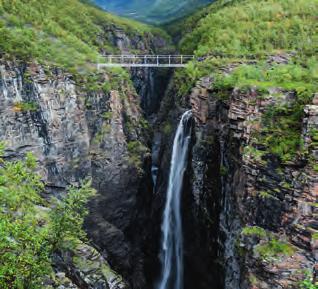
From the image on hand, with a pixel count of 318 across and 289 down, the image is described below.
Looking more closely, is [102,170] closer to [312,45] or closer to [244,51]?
[244,51]

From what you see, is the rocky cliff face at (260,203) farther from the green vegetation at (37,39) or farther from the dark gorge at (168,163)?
the green vegetation at (37,39)

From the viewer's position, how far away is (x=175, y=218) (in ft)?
104

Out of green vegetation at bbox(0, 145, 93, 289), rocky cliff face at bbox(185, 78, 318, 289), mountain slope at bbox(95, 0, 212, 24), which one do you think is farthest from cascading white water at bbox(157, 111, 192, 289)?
mountain slope at bbox(95, 0, 212, 24)

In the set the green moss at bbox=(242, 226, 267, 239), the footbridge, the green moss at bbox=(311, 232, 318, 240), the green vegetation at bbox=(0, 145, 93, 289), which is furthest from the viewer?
the footbridge

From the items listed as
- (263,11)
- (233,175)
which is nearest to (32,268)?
(233,175)

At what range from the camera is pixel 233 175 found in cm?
2314

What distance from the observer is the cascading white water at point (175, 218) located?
3050 centimetres

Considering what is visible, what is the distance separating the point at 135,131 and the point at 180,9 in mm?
105476

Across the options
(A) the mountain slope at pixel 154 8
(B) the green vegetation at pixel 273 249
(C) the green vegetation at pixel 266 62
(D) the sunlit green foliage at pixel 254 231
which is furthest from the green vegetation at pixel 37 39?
(A) the mountain slope at pixel 154 8

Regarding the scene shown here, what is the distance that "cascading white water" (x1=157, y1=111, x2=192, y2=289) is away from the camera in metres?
30.5

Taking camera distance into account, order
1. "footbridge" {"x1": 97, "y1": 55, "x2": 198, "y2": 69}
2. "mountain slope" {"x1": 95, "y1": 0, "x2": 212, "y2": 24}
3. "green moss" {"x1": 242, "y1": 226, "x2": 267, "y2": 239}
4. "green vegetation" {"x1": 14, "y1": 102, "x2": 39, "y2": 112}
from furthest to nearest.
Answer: "mountain slope" {"x1": 95, "y1": 0, "x2": 212, "y2": 24}
"footbridge" {"x1": 97, "y1": 55, "x2": 198, "y2": 69}
"green vegetation" {"x1": 14, "y1": 102, "x2": 39, "y2": 112}
"green moss" {"x1": 242, "y1": 226, "x2": 267, "y2": 239}

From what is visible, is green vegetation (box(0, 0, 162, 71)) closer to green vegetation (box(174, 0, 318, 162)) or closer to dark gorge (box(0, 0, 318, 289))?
dark gorge (box(0, 0, 318, 289))

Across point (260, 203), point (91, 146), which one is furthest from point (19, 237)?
point (91, 146)

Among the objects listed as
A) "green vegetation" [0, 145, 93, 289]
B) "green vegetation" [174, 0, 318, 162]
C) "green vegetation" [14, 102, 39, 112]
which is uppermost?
"green vegetation" [174, 0, 318, 162]
